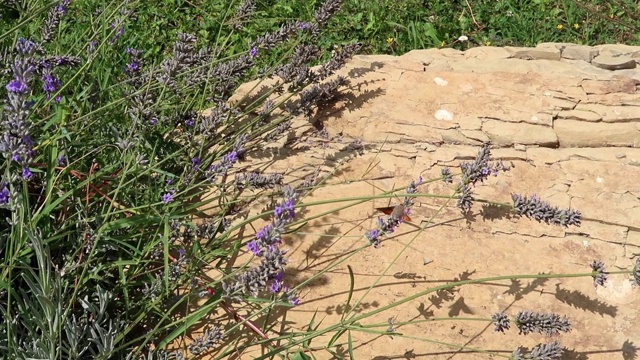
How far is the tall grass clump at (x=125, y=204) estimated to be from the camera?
6.45ft

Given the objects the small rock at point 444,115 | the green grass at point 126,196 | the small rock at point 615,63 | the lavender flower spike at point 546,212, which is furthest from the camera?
the small rock at point 615,63

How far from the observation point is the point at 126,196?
8.48 feet

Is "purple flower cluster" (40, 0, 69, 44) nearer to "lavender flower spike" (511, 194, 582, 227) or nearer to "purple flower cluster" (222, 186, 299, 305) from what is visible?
"purple flower cluster" (222, 186, 299, 305)

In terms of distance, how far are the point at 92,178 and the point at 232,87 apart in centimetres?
84

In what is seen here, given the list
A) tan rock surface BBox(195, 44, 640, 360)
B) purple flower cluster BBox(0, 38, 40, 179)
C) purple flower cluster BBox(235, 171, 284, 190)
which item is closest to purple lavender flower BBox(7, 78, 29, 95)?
purple flower cluster BBox(0, 38, 40, 179)

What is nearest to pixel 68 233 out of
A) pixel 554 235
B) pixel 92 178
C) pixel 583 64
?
pixel 92 178

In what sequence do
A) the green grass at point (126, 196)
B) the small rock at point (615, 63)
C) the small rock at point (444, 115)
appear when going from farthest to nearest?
1. the small rock at point (615, 63)
2. the small rock at point (444, 115)
3. the green grass at point (126, 196)

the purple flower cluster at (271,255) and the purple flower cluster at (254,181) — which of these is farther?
the purple flower cluster at (254,181)

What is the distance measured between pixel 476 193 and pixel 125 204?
4.34 feet

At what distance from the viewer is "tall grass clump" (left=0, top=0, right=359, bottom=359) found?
6.45 feet

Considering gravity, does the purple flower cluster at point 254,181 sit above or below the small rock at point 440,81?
above

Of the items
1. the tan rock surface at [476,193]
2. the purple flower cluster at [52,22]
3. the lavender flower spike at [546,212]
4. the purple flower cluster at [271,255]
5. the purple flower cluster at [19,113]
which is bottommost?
the tan rock surface at [476,193]

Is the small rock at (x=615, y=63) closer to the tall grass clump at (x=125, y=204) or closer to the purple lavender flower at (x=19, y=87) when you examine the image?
the tall grass clump at (x=125, y=204)

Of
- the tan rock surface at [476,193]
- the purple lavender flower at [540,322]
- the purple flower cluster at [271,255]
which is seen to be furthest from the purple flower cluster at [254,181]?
the purple lavender flower at [540,322]
